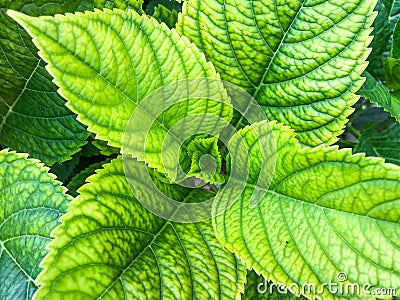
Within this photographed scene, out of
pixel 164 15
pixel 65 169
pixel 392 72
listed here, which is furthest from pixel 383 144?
pixel 65 169

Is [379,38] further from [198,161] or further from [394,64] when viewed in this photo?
[198,161]

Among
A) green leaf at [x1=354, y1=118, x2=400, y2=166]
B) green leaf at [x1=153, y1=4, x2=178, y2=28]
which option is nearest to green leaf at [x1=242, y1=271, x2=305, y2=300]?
green leaf at [x1=354, y1=118, x2=400, y2=166]

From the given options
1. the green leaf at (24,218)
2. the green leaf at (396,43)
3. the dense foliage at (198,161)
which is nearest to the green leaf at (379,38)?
the green leaf at (396,43)

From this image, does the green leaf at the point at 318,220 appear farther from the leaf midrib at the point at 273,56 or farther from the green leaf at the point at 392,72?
the green leaf at the point at 392,72

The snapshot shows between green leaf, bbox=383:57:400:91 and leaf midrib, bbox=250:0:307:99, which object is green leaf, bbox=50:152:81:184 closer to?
leaf midrib, bbox=250:0:307:99

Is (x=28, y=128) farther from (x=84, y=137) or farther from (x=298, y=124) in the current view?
(x=298, y=124)
